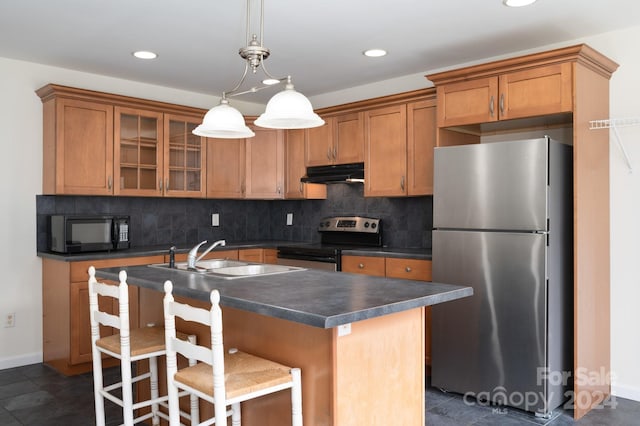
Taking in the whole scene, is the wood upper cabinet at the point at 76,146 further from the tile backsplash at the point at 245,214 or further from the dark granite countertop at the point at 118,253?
the dark granite countertop at the point at 118,253

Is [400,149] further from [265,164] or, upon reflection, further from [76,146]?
[76,146]

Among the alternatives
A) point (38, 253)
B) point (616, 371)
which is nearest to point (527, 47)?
point (616, 371)

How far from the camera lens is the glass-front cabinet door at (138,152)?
441cm

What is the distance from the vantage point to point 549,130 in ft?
12.2

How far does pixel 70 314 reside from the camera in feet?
12.8

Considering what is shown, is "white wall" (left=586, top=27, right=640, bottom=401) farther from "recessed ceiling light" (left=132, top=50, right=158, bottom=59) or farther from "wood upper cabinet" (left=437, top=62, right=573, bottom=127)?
"recessed ceiling light" (left=132, top=50, right=158, bottom=59)

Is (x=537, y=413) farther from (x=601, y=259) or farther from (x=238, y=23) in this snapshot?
(x=238, y=23)

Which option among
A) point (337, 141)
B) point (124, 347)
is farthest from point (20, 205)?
point (337, 141)

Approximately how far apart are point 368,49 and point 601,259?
2118 mm

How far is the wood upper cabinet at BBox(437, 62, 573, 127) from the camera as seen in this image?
3.17m

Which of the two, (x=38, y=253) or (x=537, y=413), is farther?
(x=38, y=253)

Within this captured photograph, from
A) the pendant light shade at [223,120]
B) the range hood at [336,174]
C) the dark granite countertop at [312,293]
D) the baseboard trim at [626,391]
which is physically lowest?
the baseboard trim at [626,391]

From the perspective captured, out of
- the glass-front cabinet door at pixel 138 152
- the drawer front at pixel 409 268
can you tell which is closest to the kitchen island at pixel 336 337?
the drawer front at pixel 409 268

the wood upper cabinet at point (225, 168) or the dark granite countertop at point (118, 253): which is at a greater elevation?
the wood upper cabinet at point (225, 168)
